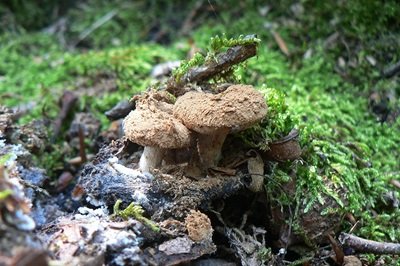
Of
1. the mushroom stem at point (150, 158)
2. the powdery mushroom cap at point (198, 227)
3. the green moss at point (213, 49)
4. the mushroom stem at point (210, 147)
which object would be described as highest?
the green moss at point (213, 49)

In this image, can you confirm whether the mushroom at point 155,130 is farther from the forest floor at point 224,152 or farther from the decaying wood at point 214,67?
the decaying wood at point 214,67

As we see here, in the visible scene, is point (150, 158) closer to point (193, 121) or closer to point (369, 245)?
point (193, 121)

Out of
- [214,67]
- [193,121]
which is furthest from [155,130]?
[214,67]

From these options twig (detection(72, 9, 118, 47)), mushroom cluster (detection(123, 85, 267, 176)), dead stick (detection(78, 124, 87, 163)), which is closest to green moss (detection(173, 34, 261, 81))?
mushroom cluster (detection(123, 85, 267, 176))

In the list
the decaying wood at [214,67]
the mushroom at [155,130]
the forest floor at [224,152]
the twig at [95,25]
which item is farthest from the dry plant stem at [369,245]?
the twig at [95,25]

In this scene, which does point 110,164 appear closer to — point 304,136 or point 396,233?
point 304,136

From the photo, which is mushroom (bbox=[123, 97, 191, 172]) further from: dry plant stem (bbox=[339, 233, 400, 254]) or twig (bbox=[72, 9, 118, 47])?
twig (bbox=[72, 9, 118, 47])
